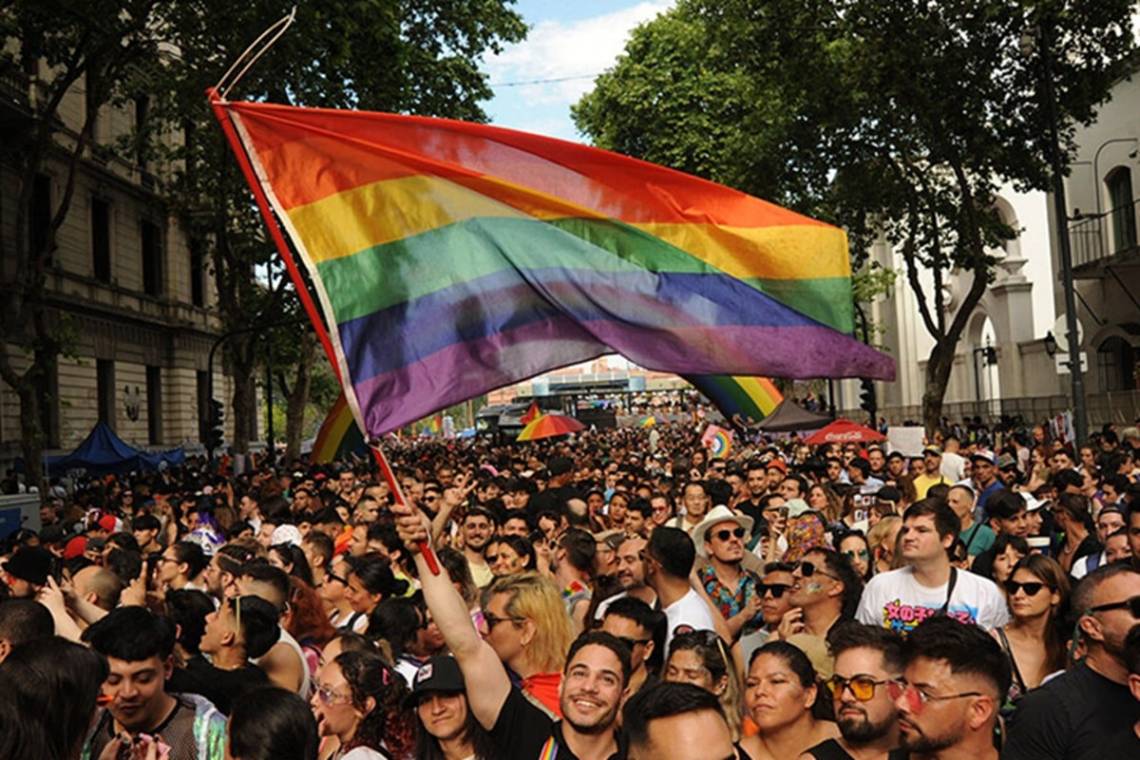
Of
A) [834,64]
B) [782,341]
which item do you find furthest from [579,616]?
[834,64]

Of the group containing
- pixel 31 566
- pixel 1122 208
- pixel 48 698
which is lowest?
pixel 48 698

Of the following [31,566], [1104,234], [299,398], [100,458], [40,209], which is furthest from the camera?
[299,398]

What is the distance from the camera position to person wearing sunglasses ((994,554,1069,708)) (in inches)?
231

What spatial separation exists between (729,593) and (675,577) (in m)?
1.25

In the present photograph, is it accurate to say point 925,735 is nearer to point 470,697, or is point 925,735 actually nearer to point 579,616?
point 470,697

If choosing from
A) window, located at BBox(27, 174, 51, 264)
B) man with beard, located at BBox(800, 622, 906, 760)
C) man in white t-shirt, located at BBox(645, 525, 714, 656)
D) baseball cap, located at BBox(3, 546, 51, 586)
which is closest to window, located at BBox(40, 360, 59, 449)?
window, located at BBox(27, 174, 51, 264)

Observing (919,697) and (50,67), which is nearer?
(919,697)

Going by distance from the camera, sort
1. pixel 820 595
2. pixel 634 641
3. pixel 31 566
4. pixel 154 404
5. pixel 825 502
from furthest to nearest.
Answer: pixel 154 404 < pixel 825 502 < pixel 31 566 < pixel 820 595 < pixel 634 641

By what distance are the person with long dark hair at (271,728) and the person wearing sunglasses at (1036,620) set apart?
319 centimetres

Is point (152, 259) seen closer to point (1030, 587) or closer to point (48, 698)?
point (1030, 587)

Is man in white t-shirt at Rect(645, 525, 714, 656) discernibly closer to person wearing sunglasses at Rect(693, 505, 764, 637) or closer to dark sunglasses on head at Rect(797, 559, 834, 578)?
dark sunglasses on head at Rect(797, 559, 834, 578)

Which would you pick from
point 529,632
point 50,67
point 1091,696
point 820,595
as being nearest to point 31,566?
point 529,632

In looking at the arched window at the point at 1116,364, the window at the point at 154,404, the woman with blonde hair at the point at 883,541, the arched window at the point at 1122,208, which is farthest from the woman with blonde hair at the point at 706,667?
the window at the point at 154,404

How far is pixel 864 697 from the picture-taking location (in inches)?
173
